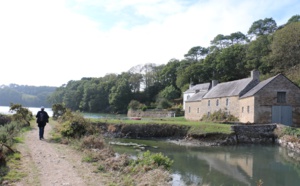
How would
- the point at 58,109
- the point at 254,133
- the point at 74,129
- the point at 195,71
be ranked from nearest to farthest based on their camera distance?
the point at 74,129 < the point at 254,133 < the point at 58,109 < the point at 195,71

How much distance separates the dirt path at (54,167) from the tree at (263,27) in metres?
76.2

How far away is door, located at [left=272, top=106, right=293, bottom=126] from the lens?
29.8m

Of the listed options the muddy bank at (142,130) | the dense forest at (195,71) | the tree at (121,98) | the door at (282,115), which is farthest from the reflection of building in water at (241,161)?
the tree at (121,98)

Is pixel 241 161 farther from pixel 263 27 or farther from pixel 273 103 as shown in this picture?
pixel 263 27

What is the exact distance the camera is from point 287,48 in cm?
4797

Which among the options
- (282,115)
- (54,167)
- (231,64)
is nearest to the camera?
(54,167)

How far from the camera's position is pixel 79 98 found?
102750 millimetres

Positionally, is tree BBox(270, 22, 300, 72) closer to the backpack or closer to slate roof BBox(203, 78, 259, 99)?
slate roof BBox(203, 78, 259, 99)

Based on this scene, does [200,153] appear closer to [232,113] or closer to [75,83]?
[232,113]

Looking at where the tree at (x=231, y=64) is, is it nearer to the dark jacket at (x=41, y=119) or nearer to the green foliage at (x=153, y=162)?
the dark jacket at (x=41, y=119)

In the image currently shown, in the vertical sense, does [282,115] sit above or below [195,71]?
below

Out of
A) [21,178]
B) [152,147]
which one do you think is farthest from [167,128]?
[21,178]

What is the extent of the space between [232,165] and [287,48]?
38.9 meters

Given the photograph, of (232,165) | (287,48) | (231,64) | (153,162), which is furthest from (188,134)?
(231,64)
